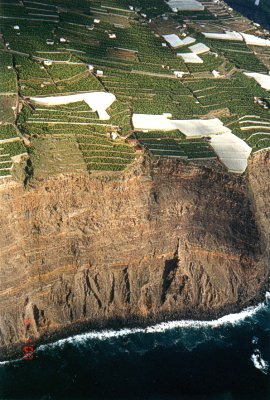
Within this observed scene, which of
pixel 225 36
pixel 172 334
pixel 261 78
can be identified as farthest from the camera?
pixel 225 36

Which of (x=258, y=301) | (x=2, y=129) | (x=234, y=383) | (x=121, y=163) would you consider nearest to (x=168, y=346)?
(x=234, y=383)

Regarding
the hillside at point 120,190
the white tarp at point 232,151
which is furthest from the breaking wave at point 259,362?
the white tarp at point 232,151

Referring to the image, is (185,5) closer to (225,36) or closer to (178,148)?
(225,36)

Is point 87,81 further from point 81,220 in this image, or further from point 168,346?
point 168,346

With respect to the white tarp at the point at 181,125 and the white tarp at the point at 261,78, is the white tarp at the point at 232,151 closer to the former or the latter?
the white tarp at the point at 181,125

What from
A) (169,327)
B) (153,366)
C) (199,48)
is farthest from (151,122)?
(153,366)

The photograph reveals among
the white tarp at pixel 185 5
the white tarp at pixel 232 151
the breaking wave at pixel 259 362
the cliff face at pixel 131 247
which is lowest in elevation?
the breaking wave at pixel 259 362
